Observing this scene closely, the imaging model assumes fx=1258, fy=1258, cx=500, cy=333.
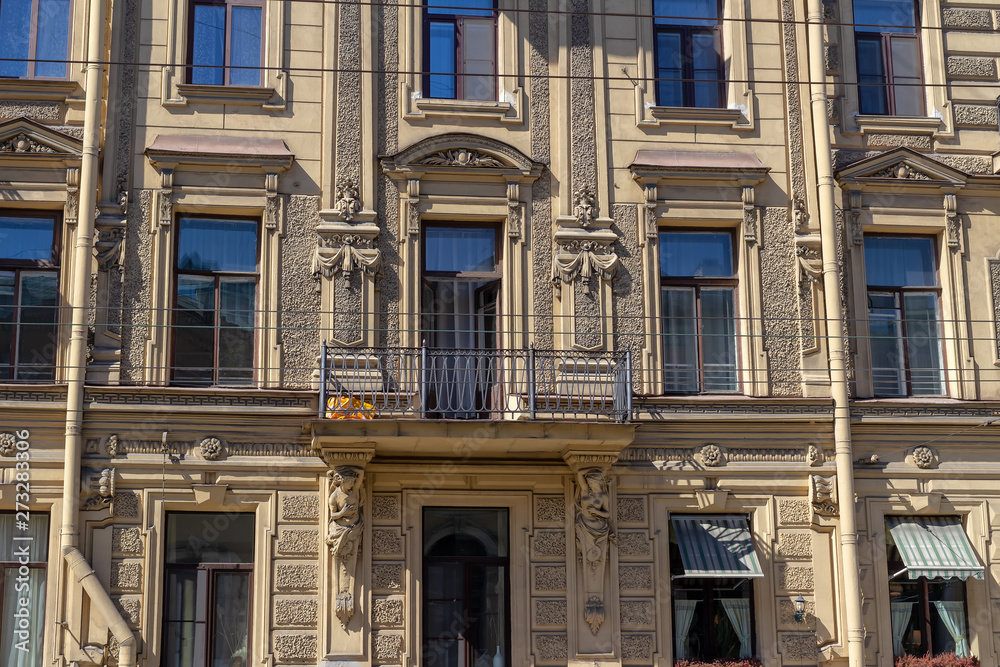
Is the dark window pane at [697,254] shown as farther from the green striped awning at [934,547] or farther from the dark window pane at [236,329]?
the dark window pane at [236,329]

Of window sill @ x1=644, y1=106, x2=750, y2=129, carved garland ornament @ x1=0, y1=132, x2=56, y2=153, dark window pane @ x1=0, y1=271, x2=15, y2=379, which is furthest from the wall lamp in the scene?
carved garland ornament @ x1=0, y1=132, x2=56, y2=153

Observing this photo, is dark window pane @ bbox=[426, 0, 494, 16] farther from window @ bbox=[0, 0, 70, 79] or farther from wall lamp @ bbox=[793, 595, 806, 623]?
wall lamp @ bbox=[793, 595, 806, 623]

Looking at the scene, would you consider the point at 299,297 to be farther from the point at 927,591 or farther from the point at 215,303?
the point at 927,591

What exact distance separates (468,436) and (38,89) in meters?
7.19

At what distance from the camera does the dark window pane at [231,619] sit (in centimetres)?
1497

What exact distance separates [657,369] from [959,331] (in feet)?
13.7

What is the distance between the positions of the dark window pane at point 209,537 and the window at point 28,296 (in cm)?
246

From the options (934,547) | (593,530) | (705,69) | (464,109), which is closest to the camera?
(593,530)

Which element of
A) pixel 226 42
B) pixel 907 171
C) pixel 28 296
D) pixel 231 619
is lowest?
pixel 231 619

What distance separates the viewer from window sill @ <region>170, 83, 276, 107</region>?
53.2ft

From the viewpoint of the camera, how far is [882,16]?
17.8 m

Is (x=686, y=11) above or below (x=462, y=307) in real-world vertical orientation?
above

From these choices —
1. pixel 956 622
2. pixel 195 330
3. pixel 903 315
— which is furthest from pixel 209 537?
pixel 903 315

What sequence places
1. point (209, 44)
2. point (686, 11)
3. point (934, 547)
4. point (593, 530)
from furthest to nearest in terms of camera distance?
point (686, 11)
point (209, 44)
point (934, 547)
point (593, 530)
